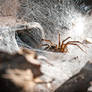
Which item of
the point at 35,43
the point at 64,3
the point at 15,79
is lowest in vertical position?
the point at 35,43

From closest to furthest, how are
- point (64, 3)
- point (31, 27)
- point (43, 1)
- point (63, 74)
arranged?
1. point (63, 74)
2. point (31, 27)
3. point (43, 1)
4. point (64, 3)

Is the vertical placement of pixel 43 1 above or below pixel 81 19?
above

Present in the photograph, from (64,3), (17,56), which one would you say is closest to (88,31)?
(64,3)

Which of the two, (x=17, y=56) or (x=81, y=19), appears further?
(x=81, y=19)

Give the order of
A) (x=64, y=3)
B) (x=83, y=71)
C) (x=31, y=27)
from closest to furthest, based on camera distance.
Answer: (x=83, y=71) → (x=31, y=27) → (x=64, y=3)

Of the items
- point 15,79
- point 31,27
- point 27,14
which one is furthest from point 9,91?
point 27,14

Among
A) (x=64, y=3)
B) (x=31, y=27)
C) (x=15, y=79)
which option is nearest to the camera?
(x=15, y=79)

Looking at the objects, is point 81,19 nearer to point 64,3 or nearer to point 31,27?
point 64,3

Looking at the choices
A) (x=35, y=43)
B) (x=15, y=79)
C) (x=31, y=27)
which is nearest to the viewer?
(x=15, y=79)

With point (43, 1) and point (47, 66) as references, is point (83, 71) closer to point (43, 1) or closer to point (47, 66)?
point (47, 66)
